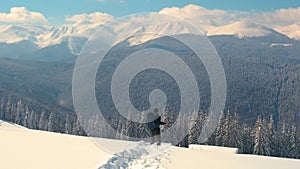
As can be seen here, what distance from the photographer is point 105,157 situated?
16.0 m

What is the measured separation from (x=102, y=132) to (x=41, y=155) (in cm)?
6676

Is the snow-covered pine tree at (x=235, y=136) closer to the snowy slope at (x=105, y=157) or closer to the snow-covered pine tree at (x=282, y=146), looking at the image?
the snow-covered pine tree at (x=282, y=146)

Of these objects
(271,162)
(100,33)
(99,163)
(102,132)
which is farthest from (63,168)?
(102,132)

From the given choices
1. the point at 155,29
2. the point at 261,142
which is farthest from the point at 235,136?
the point at 155,29

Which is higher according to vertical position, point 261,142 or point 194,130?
point 194,130

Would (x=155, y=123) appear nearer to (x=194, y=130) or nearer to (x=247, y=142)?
(x=194, y=130)

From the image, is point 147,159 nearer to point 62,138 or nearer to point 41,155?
point 41,155

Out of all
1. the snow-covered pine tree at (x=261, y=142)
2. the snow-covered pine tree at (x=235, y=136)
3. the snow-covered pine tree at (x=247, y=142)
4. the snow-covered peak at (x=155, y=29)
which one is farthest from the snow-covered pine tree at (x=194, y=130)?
the snow-covered peak at (x=155, y=29)

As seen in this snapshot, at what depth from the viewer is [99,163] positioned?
14.9 meters

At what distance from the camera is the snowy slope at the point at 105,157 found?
15.1 meters

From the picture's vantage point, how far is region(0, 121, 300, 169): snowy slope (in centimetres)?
1513

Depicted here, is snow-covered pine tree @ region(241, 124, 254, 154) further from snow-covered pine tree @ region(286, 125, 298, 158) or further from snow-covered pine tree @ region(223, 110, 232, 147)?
snow-covered pine tree @ region(286, 125, 298, 158)

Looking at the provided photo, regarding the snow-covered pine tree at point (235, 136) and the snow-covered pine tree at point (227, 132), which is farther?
the snow-covered pine tree at point (235, 136)

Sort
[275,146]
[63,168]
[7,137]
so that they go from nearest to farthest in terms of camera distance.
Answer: [63,168] → [7,137] → [275,146]
